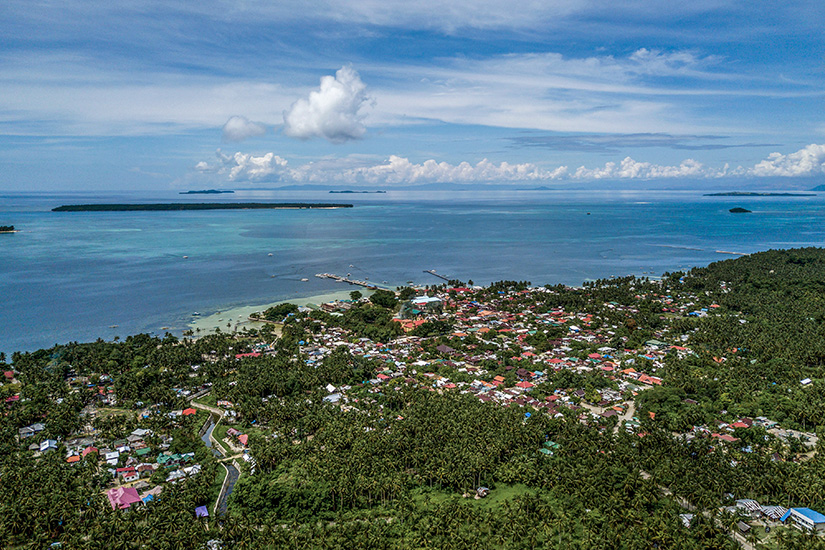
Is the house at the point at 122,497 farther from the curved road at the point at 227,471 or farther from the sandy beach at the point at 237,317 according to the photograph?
the sandy beach at the point at 237,317

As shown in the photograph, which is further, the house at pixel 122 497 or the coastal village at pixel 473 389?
the coastal village at pixel 473 389

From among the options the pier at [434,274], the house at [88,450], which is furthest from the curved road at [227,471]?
the pier at [434,274]

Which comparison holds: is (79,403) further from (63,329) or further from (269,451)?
(63,329)

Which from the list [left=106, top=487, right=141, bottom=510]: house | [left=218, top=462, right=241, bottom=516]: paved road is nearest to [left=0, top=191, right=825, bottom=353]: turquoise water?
[left=218, top=462, right=241, bottom=516]: paved road

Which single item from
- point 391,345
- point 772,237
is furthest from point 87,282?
point 772,237

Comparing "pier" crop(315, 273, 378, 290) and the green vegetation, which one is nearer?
the green vegetation

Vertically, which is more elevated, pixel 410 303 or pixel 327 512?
pixel 410 303

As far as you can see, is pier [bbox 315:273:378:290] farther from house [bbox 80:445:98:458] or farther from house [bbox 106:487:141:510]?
house [bbox 106:487:141:510]
